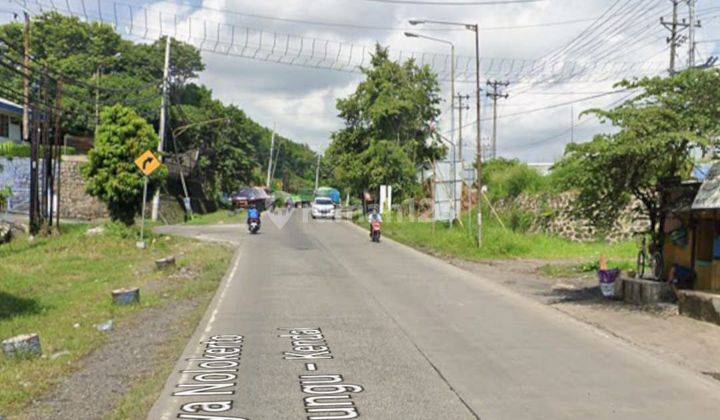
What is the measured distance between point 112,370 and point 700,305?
9195 mm

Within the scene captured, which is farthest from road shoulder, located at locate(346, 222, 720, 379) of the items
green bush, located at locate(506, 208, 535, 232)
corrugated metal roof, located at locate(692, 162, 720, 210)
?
green bush, located at locate(506, 208, 535, 232)

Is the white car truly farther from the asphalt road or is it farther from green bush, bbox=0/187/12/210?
the asphalt road

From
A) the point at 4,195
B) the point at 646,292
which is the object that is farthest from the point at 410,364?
the point at 4,195

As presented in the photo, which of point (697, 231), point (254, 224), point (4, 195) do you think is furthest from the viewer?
point (254, 224)

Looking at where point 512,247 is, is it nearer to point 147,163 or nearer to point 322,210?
point 147,163

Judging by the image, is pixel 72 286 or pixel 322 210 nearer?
pixel 72 286

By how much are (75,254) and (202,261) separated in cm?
490

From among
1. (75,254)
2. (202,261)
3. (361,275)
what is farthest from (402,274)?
(75,254)

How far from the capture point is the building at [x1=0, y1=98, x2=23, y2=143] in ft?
144

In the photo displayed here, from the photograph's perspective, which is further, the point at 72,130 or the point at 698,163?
the point at 72,130

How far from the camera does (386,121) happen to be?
49.4m

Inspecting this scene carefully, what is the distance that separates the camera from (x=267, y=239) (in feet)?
100

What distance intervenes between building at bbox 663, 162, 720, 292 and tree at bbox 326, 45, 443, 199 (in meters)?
35.5

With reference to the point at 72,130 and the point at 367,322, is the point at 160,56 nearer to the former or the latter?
the point at 72,130
